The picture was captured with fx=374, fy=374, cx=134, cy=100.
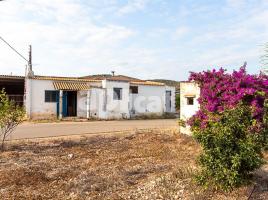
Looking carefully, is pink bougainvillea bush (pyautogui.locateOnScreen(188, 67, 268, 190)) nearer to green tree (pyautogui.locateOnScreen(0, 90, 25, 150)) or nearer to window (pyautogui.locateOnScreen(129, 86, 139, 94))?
green tree (pyautogui.locateOnScreen(0, 90, 25, 150))

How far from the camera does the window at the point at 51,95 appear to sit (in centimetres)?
2858

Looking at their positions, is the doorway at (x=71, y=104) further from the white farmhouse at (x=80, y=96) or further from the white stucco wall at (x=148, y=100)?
the white stucco wall at (x=148, y=100)

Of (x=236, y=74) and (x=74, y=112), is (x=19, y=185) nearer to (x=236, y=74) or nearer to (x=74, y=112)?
(x=236, y=74)

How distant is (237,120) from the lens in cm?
690

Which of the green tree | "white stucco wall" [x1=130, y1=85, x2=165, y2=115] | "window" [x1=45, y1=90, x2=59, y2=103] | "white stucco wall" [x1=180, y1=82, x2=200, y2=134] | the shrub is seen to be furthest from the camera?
"white stucco wall" [x1=130, y1=85, x2=165, y2=115]

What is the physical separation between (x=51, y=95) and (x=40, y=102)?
3.50ft

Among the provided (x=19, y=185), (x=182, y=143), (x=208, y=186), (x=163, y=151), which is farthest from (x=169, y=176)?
(x=182, y=143)

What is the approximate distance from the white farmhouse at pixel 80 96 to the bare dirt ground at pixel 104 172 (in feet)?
A: 47.6

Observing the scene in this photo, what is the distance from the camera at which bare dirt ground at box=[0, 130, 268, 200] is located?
22.7 ft

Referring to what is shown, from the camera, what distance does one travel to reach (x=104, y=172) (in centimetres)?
886

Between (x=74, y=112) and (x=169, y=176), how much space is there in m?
23.4

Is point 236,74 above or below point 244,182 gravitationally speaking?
above

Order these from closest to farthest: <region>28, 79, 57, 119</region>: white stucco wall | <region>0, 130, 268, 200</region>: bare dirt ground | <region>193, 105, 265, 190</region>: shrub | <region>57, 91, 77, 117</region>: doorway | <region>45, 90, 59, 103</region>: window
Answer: <region>193, 105, 265, 190</region>: shrub → <region>0, 130, 268, 200</region>: bare dirt ground → <region>28, 79, 57, 119</region>: white stucco wall → <region>45, 90, 59, 103</region>: window → <region>57, 91, 77, 117</region>: doorway

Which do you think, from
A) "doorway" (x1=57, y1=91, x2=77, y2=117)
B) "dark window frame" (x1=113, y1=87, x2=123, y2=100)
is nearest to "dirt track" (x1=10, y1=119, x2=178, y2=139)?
"doorway" (x1=57, y1=91, x2=77, y2=117)
